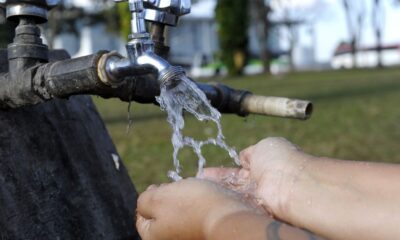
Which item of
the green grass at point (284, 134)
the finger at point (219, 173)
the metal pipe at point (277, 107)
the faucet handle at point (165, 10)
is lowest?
the green grass at point (284, 134)

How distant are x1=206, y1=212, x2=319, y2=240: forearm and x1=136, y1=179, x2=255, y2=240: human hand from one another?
1cm

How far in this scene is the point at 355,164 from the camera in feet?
3.56

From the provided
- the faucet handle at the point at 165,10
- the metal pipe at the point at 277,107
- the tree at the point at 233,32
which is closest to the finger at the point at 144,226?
the faucet handle at the point at 165,10

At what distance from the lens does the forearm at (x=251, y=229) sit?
0.87 meters

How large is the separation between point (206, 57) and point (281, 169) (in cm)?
3529

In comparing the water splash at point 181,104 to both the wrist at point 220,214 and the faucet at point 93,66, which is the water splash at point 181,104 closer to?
the faucet at point 93,66

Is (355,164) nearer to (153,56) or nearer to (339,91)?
(153,56)

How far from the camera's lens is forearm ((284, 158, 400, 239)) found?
1.00 metres

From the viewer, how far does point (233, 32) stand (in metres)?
27.7

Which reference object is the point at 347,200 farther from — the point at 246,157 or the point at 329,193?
the point at 246,157

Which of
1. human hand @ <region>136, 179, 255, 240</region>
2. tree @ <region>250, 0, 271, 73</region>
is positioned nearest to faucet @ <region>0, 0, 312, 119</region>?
human hand @ <region>136, 179, 255, 240</region>

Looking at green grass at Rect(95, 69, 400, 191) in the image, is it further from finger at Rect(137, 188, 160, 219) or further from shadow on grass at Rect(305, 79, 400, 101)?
finger at Rect(137, 188, 160, 219)

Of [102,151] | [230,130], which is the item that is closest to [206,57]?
[230,130]

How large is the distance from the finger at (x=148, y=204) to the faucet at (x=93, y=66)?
6.5 inches
